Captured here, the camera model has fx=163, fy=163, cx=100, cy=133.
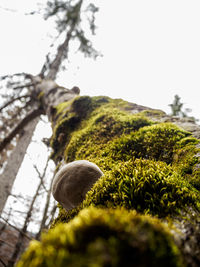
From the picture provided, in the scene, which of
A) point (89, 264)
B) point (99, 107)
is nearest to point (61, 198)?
point (89, 264)

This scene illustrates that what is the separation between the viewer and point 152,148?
175cm

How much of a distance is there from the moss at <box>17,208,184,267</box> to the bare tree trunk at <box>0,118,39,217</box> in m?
7.19

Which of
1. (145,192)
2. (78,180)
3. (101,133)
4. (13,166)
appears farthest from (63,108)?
(13,166)

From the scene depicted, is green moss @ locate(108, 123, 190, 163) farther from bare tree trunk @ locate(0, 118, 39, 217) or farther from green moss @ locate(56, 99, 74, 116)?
bare tree trunk @ locate(0, 118, 39, 217)

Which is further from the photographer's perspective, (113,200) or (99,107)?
(99,107)

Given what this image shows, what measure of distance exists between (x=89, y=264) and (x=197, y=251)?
481 millimetres

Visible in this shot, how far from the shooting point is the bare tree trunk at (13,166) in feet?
21.6

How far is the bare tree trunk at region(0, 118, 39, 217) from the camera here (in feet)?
21.6

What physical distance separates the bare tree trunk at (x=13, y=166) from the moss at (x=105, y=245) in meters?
7.19

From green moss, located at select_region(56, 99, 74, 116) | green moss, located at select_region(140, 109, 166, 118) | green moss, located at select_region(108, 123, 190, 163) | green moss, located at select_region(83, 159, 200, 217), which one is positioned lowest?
green moss, located at select_region(83, 159, 200, 217)

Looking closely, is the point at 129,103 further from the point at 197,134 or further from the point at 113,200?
the point at 113,200

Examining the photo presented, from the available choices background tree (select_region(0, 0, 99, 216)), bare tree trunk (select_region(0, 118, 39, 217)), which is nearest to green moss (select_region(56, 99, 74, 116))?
background tree (select_region(0, 0, 99, 216))

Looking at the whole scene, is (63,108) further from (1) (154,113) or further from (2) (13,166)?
(2) (13,166)

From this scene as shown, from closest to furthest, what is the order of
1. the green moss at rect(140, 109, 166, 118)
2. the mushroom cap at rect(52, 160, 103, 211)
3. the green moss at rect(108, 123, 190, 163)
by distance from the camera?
the mushroom cap at rect(52, 160, 103, 211) → the green moss at rect(108, 123, 190, 163) → the green moss at rect(140, 109, 166, 118)
